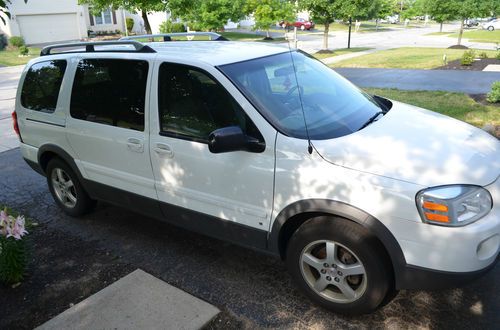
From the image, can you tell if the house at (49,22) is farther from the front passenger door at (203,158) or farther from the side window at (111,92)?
the front passenger door at (203,158)

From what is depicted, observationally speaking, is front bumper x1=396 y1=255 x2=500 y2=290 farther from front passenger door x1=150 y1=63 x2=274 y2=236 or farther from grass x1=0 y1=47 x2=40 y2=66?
grass x1=0 y1=47 x2=40 y2=66

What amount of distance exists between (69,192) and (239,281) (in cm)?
235

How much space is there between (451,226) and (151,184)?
7.78ft

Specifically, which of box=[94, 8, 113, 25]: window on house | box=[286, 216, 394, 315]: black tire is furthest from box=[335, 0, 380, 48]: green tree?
box=[94, 8, 113, 25]: window on house

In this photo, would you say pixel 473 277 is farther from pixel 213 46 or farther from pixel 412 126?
pixel 213 46

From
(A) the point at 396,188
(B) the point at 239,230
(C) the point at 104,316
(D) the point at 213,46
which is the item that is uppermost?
(D) the point at 213,46

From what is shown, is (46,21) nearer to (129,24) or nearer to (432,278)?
(129,24)

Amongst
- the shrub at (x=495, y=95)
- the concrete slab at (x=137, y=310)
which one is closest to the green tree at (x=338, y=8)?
the shrub at (x=495, y=95)

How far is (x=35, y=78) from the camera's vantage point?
452 centimetres

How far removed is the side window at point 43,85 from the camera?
4289mm

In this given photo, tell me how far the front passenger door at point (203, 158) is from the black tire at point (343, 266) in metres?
0.34

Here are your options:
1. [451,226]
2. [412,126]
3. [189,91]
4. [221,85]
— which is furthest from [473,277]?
[189,91]

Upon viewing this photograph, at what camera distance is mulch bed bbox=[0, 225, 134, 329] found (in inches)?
126

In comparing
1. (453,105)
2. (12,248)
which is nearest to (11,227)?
(12,248)
